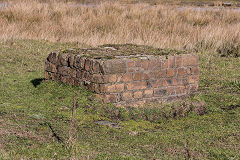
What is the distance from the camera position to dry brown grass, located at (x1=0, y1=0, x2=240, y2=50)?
10.8 meters

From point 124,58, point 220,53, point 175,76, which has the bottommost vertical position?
point 220,53

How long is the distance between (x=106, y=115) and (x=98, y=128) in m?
0.54

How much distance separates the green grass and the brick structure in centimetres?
18

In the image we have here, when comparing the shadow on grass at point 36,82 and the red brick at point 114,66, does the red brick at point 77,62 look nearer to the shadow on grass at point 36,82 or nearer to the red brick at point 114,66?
the red brick at point 114,66

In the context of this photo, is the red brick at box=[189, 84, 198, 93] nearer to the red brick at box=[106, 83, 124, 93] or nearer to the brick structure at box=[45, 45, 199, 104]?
the brick structure at box=[45, 45, 199, 104]

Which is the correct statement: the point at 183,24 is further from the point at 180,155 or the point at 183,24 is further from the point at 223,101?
the point at 180,155

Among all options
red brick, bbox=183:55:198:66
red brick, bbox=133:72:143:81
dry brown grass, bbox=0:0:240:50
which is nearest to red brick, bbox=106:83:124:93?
red brick, bbox=133:72:143:81

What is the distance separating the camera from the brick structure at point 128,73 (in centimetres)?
520

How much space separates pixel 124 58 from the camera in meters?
5.30

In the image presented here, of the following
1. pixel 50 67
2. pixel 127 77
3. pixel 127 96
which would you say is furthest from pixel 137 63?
pixel 50 67

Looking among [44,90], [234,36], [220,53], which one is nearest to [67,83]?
[44,90]

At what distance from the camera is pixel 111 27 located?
12.3 meters

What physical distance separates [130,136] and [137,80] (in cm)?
113

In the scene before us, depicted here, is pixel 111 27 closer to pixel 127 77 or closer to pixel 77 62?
pixel 77 62
